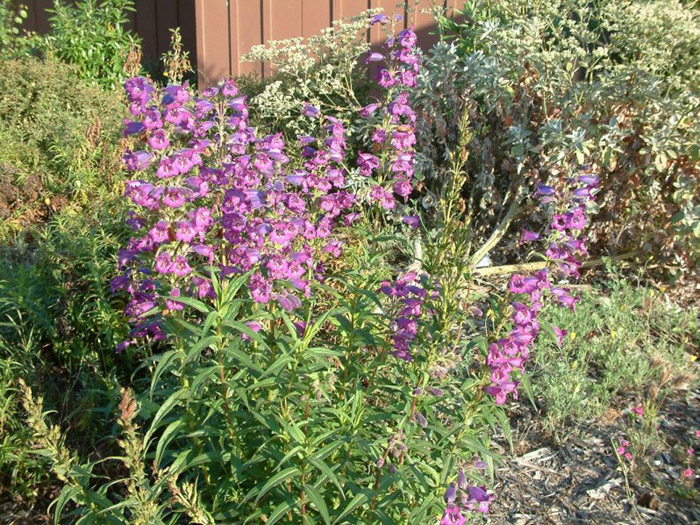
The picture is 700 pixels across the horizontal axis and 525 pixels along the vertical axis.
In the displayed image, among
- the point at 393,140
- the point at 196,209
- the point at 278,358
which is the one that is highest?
the point at 393,140

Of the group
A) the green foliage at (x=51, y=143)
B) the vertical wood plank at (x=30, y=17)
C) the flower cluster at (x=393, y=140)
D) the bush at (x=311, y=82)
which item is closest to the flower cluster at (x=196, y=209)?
the flower cluster at (x=393, y=140)

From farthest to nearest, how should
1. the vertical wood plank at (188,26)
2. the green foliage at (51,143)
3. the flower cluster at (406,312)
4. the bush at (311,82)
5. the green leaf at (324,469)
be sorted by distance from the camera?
the vertical wood plank at (188,26) → the bush at (311,82) → the green foliage at (51,143) → the flower cluster at (406,312) → the green leaf at (324,469)

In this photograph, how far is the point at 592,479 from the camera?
3.42 metres

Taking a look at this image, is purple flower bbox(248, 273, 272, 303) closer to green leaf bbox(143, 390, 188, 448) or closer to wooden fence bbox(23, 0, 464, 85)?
green leaf bbox(143, 390, 188, 448)

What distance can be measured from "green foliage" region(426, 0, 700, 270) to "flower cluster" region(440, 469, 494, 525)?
3.26m

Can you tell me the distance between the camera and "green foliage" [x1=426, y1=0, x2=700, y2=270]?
16.2ft

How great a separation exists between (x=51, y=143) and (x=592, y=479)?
5.09 metres

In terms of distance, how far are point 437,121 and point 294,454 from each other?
3765mm

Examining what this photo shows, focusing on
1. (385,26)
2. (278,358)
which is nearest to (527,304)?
(278,358)

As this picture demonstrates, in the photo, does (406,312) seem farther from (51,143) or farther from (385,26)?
(385,26)

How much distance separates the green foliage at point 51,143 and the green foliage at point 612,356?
3371mm

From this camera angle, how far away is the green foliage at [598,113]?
16.2ft

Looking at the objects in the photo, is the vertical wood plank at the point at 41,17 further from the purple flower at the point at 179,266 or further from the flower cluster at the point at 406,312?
the flower cluster at the point at 406,312

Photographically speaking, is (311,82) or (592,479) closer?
(592,479)
